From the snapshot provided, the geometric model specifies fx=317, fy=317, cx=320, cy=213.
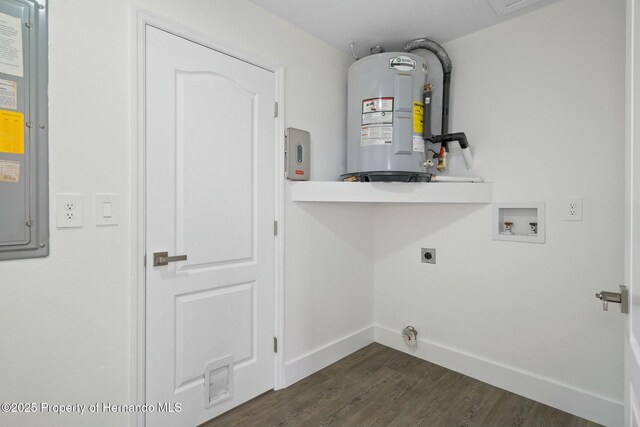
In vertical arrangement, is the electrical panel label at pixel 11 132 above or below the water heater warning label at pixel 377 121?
below

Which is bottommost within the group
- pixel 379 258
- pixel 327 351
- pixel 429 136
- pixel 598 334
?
pixel 327 351

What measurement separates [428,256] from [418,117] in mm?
1063

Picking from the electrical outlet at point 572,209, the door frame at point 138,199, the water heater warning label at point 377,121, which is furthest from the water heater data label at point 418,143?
the door frame at point 138,199

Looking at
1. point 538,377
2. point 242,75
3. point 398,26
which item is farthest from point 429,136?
point 538,377

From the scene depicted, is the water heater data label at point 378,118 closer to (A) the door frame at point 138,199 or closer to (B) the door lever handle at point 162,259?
(A) the door frame at point 138,199

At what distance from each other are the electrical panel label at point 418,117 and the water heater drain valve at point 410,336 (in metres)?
1.51

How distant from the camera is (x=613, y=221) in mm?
1702

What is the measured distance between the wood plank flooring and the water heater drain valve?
0.19 m

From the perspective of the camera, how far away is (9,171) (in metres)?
1.18

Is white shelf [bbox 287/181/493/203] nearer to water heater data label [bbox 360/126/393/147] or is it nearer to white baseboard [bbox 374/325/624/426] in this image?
water heater data label [bbox 360/126/393/147]

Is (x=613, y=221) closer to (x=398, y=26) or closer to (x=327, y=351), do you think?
(x=398, y=26)

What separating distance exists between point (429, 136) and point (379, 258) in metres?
1.15

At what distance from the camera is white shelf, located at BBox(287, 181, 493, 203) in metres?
2.06

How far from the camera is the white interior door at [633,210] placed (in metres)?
0.77
